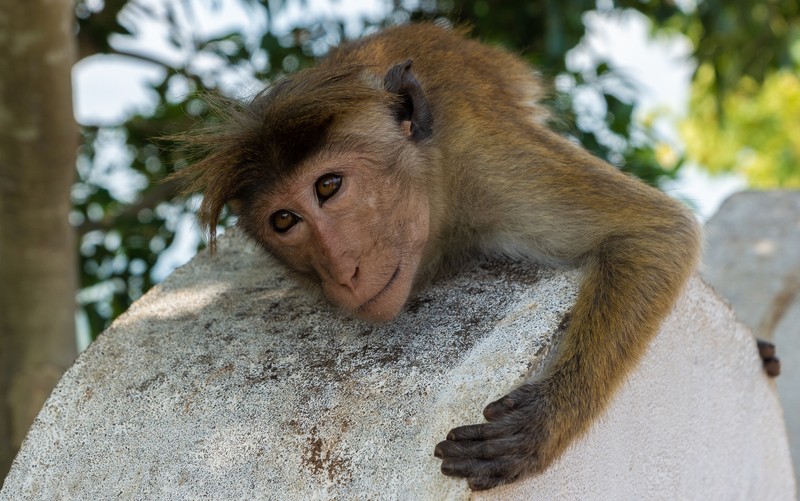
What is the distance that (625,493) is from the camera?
3033 millimetres

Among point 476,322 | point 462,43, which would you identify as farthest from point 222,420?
point 462,43

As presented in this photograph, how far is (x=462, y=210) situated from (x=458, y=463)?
124 cm

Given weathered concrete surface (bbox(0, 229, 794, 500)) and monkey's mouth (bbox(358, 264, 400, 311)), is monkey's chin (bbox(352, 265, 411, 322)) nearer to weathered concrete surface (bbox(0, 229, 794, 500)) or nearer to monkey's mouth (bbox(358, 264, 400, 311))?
monkey's mouth (bbox(358, 264, 400, 311))

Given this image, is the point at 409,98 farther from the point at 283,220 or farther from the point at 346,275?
the point at 346,275

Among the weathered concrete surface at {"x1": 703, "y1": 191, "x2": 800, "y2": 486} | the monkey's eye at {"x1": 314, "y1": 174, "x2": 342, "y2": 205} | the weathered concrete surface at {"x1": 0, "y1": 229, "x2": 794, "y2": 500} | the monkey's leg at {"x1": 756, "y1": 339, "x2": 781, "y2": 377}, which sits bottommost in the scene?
the weathered concrete surface at {"x1": 703, "y1": 191, "x2": 800, "y2": 486}

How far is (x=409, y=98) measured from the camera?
138 inches

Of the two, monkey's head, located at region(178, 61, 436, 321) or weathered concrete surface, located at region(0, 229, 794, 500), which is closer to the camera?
weathered concrete surface, located at region(0, 229, 794, 500)

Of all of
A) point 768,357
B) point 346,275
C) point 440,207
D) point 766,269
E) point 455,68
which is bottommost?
point 766,269

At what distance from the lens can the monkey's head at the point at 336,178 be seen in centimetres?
308

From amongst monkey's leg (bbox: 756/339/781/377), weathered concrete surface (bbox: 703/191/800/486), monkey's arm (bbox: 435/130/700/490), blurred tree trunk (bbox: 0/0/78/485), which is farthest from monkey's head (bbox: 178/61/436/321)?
weathered concrete surface (bbox: 703/191/800/486)

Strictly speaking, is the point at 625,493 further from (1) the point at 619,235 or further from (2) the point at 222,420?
(2) the point at 222,420

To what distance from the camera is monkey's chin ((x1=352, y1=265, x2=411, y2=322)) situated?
10.0 ft

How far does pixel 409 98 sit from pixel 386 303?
891 mm

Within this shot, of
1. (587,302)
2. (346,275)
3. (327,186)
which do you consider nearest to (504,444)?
(587,302)
